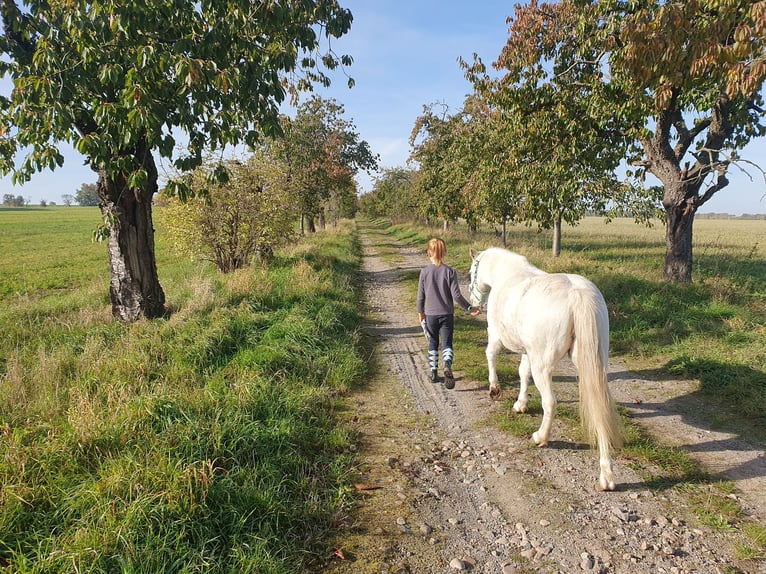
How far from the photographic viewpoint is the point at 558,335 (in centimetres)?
393

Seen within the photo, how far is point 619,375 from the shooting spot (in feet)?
20.4

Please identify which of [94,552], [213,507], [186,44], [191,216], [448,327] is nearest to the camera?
[94,552]

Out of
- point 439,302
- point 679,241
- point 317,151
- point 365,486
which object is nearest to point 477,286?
point 439,302

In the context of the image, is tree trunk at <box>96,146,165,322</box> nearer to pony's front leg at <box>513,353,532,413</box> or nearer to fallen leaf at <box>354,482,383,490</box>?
fallen leaf at <box>354,482,383,490</box>

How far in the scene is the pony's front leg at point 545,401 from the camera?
4027 mm

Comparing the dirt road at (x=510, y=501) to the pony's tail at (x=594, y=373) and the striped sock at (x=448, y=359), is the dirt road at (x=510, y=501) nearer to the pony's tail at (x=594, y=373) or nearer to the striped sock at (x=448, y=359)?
the pony's tail at (x=594, y=373)

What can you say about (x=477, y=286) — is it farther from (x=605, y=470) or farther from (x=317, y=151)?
(x=317, y=151)

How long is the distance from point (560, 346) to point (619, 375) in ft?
10.0

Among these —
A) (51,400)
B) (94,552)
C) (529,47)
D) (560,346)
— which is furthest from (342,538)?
(529,47)

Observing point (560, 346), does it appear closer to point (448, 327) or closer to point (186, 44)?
point (448, 327)

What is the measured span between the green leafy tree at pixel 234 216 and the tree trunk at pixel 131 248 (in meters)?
3.73

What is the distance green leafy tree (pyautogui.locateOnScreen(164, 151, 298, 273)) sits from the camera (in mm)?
11266

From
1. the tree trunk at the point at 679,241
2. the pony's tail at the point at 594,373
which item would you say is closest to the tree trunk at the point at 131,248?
the pony's tail at the point at 594,373

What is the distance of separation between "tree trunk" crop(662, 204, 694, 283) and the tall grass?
867 centimetres
